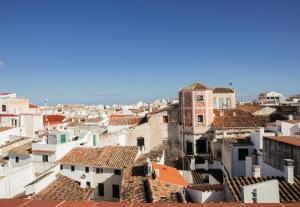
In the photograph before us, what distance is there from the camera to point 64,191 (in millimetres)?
25031

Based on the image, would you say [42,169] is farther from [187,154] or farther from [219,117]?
[219,117]

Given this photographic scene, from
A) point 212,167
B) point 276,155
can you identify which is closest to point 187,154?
point 212,167

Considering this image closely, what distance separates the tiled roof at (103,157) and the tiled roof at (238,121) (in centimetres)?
1061

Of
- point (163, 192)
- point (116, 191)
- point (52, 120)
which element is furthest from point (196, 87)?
point (52, 120)

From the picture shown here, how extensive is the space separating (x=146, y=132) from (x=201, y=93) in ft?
28.9

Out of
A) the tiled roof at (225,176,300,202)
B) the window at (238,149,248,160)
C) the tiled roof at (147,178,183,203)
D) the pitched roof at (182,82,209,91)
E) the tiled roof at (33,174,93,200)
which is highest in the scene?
the pitched roof at (182,82,209,91)

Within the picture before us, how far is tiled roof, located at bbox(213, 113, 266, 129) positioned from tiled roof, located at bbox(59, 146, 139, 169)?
10.6 m

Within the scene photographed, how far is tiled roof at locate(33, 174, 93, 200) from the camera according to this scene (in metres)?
23.1

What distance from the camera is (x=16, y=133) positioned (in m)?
44.7

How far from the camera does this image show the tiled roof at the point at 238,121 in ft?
113

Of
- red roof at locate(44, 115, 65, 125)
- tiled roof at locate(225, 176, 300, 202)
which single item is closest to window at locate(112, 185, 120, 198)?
tiled roof at locate(225, 176, 300, 202)

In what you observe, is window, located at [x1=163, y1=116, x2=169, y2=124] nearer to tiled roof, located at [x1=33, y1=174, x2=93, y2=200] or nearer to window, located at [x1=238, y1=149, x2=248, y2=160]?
window, located at [x1=238, y1=149, x2=248, y2=160]

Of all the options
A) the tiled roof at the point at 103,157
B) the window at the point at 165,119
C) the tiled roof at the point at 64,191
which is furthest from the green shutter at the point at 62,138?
the window at the point at 165,119

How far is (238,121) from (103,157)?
15.8 metres
